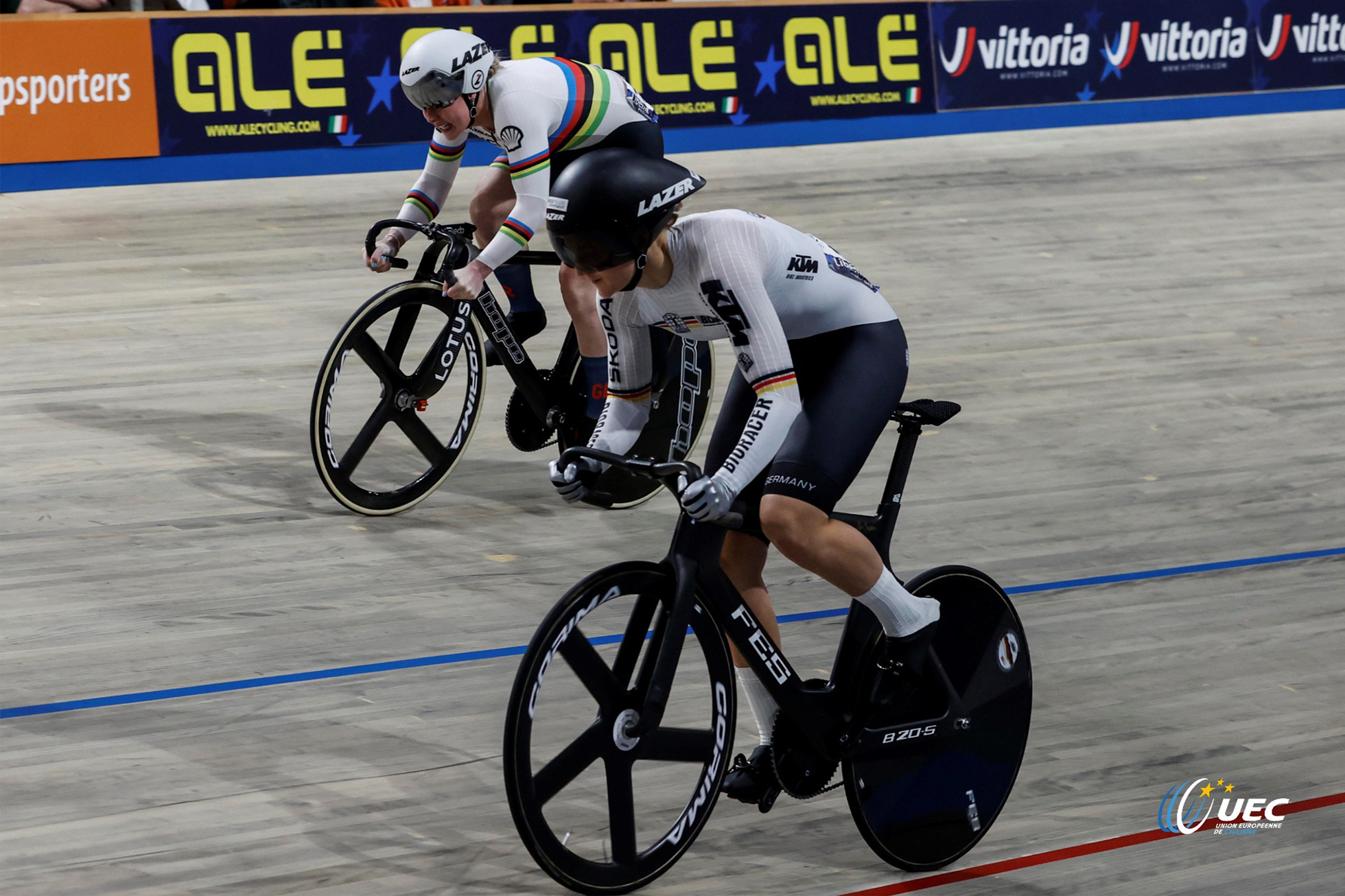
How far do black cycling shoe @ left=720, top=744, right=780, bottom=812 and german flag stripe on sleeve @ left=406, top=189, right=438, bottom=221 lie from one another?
262cm

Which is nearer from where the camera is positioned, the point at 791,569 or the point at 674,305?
the point at 674,305

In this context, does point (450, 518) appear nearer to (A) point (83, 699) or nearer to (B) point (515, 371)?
(B) point (515, 371)

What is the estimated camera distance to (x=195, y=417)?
20.0ft

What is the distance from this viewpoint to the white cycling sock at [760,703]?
3006 millimetres

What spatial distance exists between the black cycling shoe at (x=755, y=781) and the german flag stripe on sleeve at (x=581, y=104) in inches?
100

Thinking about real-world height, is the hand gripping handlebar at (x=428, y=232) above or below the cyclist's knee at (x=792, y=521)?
above

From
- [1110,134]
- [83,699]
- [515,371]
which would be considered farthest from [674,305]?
[1110,134]

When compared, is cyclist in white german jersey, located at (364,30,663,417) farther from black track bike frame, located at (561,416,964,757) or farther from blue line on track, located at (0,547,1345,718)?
black track bike frame, located at (561,416,964,757)

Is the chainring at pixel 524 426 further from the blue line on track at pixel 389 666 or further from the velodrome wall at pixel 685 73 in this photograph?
the velodrome wall at pixel 685 73

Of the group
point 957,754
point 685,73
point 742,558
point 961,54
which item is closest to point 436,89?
point 742,558

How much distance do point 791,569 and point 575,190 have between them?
7.81ft

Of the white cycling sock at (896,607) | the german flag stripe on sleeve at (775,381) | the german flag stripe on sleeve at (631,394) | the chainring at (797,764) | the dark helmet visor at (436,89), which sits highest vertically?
the dark helmet visor at (436,89)

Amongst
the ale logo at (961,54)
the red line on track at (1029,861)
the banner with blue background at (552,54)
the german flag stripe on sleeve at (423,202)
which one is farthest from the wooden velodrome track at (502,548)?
the ale logo at (961,54)

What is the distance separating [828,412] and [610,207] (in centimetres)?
61
